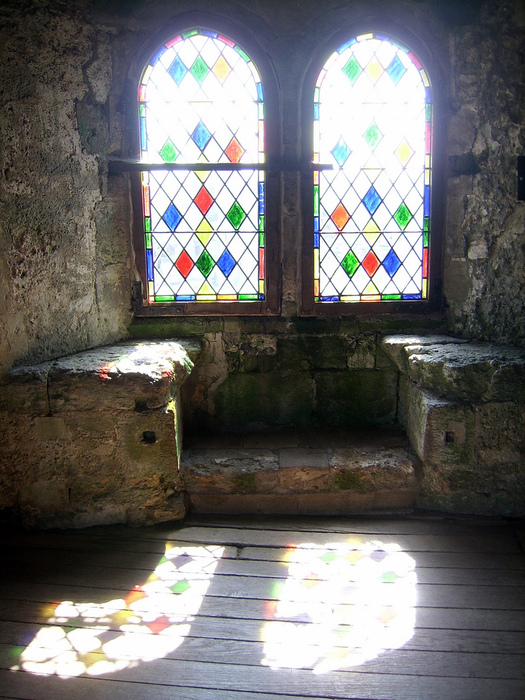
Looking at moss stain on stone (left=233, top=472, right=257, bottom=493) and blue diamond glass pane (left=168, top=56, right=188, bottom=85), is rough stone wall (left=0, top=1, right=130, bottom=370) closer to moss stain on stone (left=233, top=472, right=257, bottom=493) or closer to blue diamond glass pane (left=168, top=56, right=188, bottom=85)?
blue diamond glass pane (left=168, top=56, right=188, bottom=85)

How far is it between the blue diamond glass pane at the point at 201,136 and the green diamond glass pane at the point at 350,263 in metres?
1.03

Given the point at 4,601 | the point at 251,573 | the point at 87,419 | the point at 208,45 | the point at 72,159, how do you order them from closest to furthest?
the point at 4,601
the point at 251,573
the point at 87,419
the point at 72,159
the point at 208,45

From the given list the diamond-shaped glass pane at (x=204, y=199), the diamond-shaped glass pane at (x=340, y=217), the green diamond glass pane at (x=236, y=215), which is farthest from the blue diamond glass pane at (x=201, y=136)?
the diamond-shaped glass pane at (x=340, y=217)

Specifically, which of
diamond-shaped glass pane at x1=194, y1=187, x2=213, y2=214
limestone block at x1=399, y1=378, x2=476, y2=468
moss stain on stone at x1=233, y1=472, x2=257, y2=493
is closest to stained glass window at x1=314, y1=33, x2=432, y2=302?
diamond-shaped glass pane at x1=194, y1=187, x2=213, y2=214

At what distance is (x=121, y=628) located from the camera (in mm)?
1708

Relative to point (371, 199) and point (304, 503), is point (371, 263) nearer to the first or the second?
point (371, 199)

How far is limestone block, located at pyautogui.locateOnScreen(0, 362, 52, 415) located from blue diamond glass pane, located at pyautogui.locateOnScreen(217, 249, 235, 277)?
118 centimetres

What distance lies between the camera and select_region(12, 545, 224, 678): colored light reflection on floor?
5.14 feet

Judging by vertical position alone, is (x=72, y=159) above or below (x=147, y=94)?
below

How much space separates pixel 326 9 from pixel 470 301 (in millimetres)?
1789

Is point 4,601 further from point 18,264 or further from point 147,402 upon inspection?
point 18,264

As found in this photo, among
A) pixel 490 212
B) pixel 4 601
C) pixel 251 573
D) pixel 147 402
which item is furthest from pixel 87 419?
pixel 490 212

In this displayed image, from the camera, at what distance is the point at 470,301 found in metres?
2.85

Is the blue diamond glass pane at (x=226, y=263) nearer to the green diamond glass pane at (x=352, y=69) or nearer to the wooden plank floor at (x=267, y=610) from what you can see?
the green diamond glass pane at (x=352, y=69)
